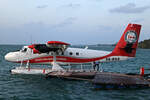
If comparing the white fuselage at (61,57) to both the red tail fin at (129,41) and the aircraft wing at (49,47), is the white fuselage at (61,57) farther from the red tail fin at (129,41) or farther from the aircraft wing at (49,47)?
the aircraft wing at (49,47)

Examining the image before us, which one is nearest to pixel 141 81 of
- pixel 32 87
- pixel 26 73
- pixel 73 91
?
pixel 73 91

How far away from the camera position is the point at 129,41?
65.8ft

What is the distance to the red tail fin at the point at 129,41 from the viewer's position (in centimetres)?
2002

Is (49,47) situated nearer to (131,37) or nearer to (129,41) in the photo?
(129,41)

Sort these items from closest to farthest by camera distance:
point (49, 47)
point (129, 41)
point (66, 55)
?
point (49, 47)
point (129, 41)
point (66, 55)

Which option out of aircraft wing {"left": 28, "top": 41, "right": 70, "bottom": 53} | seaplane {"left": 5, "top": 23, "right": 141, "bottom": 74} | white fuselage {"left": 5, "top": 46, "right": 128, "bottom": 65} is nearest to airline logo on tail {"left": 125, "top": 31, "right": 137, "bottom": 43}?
seaplane {"left": 5, "top": 23, "right": 141, "bottom": 74}

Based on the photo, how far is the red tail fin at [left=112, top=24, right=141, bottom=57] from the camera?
65.7 feet

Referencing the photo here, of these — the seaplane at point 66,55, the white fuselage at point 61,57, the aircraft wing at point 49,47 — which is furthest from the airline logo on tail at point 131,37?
the aircraft wing at point 49,47

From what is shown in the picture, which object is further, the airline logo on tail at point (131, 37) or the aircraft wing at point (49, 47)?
the airline logo on tail at point (131, 37)

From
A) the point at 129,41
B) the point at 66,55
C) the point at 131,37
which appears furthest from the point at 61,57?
the point at 131,37

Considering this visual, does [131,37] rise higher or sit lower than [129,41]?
higher

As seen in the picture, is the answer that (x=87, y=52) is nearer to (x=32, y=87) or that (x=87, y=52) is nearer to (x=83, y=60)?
(x=83, y=60)

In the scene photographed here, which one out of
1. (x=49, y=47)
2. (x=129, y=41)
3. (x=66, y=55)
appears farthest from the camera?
(x=66, y=55)

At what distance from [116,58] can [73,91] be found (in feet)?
29.6
